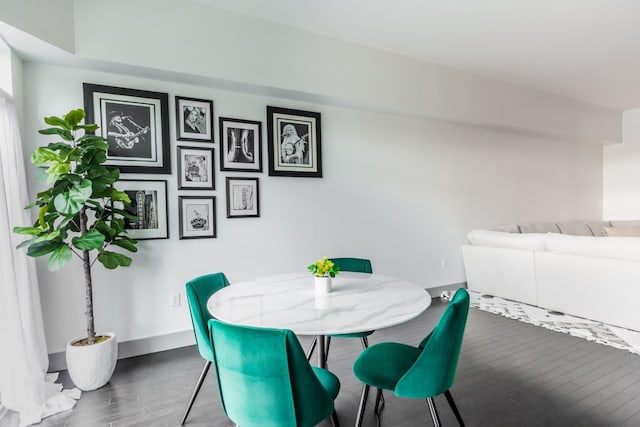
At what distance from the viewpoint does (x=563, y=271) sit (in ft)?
12.1

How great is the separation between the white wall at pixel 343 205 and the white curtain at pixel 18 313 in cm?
28

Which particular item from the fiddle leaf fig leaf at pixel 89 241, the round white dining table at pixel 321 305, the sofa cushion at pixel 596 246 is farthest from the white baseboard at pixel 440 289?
the fiddle leaf fig leaf at pixel 89 241

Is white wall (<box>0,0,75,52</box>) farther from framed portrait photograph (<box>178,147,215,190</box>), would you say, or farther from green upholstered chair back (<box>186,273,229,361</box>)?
green upholstered chair back (<box>186,273,229,361</box>)

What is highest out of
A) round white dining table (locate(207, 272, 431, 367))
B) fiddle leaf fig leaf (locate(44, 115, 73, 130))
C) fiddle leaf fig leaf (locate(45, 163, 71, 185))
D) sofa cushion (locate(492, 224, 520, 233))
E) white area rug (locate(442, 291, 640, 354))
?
fiddle leaf fig leaf (locate(44, 115, 73, 130))

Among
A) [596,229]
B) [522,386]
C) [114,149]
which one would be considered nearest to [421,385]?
[522,386]

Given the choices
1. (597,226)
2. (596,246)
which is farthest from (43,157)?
(597,226)

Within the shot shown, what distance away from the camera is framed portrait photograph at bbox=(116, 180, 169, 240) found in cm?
289

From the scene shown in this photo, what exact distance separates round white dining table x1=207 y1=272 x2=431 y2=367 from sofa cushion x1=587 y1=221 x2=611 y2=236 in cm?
552

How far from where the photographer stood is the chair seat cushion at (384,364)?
160 cm

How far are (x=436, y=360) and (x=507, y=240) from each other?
3379mm

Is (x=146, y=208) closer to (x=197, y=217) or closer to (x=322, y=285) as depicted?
(x=197, y=217)

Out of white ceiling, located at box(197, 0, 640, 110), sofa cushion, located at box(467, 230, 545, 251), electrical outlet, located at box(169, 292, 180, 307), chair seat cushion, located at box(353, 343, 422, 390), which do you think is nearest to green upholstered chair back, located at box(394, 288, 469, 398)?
chair seat cushion, located at box(353, 343, 422, 390)

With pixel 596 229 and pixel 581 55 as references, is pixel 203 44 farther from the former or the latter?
pixel 596 229

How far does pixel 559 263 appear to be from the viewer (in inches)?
147
